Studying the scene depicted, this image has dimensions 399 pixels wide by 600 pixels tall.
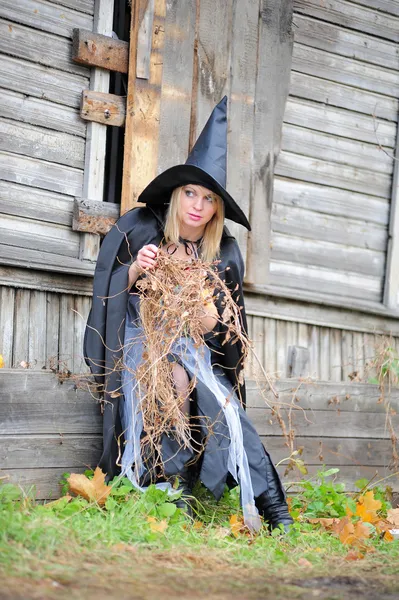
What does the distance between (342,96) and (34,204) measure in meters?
2.69

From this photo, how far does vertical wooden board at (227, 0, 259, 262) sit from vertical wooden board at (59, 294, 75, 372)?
131 cm

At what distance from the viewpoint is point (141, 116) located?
17.8ft

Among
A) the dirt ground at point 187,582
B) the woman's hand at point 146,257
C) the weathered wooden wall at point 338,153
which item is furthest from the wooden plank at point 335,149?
the dirt ground at point 187,582

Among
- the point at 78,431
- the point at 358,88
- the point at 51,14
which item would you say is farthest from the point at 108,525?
the point at 358,88

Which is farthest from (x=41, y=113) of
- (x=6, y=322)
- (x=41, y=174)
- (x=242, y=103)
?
(x=242, y=103)

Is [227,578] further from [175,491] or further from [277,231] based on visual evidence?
[277,231]

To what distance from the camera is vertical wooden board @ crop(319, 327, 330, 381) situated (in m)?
6.43

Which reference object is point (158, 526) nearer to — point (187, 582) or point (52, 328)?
point (187, 582)

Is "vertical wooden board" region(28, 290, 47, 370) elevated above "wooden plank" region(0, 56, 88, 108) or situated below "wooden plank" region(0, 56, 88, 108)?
below

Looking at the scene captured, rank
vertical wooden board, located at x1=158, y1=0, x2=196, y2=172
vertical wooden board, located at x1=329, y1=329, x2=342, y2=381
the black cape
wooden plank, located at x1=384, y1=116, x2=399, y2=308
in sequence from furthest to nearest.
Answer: wooden plank, located at x1=384, y1=116, x2=399, y2=308, vertical wooden board, located at x1=329, y1=329, x2=342, y2=381, vertical wooden board, located at x1=158, y1=0, x2=196, y2=172, the black cape

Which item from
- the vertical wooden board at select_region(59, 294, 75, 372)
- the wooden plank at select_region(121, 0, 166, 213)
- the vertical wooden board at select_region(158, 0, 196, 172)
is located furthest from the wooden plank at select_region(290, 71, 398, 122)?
the vertical wooden board at select_region(59, 294, 75, 372)

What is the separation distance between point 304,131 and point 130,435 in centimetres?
304

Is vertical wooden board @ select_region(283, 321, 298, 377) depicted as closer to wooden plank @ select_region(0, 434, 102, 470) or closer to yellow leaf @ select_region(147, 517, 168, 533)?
wooden plank @ select_region(0, 434, 102, 470)

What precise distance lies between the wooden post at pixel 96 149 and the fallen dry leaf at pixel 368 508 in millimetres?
2207
